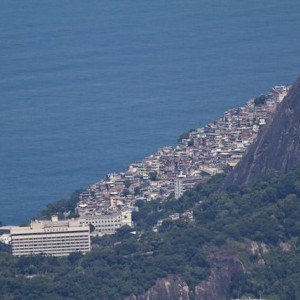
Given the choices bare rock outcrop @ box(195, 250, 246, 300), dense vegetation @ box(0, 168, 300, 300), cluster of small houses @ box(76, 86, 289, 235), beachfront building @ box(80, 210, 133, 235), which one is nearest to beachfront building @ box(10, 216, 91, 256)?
dense vegetation @ box(0, 168, 300, 300)

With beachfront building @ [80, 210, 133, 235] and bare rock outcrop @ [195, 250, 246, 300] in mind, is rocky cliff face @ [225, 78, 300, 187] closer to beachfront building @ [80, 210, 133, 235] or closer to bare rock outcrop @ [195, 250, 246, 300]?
beachfront building @ [80, 210, 133, 235]

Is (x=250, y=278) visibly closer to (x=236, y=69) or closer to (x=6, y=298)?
(x=6, y=298)

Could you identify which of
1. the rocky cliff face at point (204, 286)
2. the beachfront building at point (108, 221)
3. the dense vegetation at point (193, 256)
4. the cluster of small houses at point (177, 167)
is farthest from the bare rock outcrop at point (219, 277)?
the cluster of small houses at point (177, 167)

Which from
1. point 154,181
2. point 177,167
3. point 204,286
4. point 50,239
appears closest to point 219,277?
point 204,286

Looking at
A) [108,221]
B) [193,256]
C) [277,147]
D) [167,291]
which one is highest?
[277,147]

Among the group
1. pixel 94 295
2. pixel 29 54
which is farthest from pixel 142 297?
pixel 29 54

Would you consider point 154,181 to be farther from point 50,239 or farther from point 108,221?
point 50,239

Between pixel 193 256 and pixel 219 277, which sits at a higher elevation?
pixel 193 256

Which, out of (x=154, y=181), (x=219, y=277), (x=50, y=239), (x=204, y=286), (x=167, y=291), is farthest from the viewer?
(x=154, y=181)
